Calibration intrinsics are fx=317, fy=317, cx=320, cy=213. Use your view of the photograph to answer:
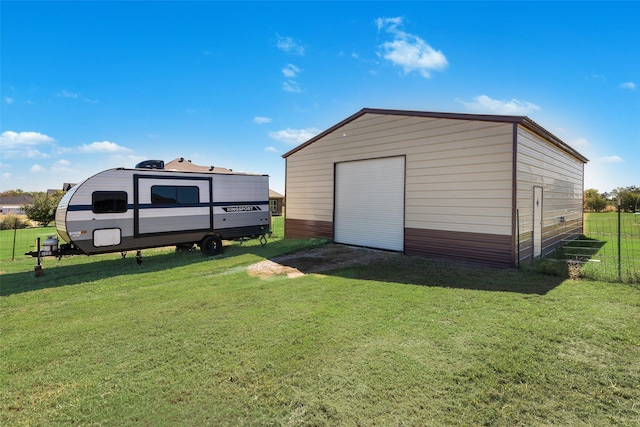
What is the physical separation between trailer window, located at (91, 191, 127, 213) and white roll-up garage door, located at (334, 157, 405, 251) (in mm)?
7444

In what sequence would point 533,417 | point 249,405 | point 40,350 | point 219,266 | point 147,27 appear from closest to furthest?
point 533,417, point 249,405, point 40,350, point 219,266, point 147,27

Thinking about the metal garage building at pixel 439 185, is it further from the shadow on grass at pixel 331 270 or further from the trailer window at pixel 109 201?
the trailer window at pixel 109 201

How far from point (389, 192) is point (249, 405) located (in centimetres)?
912

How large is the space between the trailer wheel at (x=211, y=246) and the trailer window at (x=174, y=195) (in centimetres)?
145

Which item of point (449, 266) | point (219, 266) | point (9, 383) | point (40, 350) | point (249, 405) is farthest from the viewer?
point (219, 266)

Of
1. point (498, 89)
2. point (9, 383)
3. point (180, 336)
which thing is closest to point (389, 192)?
point (498, 89)

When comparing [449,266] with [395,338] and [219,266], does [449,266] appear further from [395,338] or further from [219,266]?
[219,266]

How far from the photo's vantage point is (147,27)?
37.7 ft

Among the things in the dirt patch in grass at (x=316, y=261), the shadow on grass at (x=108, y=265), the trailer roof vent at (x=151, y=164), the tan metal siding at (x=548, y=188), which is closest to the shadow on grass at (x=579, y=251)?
the tan metal siding at (x=548, y=188)

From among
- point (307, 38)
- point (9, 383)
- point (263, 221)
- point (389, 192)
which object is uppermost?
point (307, 38)

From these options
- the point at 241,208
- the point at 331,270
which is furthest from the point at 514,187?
the point at 241,208

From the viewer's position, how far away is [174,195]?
10625mm

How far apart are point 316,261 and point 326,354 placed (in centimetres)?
598

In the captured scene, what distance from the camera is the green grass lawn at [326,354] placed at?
2.89 metres
